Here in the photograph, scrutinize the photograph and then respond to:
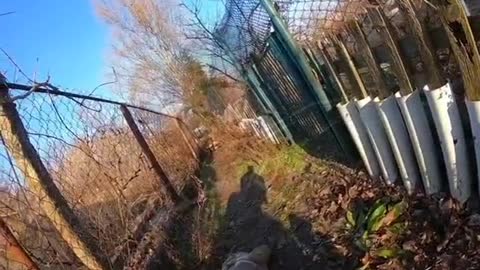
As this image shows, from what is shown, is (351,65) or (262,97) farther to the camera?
(262,97)

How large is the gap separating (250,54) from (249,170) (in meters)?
1.47

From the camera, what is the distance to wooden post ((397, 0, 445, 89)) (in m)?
3.08

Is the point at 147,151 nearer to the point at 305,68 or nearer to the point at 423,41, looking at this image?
the point at 305,68

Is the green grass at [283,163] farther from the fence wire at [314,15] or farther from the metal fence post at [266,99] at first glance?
the fence wire at [314,15]

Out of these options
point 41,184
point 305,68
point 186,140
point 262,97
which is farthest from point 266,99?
point 41,184

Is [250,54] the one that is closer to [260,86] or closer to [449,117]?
[260,86]

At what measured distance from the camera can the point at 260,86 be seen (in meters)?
6.15

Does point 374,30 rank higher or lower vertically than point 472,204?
higher

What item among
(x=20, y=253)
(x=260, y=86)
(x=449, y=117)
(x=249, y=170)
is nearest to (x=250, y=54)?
(x=260, y=86)

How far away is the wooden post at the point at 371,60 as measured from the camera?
12.0ft

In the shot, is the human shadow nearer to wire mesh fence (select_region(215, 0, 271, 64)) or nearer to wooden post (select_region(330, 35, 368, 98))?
wooden post (select_region(330, 35, 368, 98))

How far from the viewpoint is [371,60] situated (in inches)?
146

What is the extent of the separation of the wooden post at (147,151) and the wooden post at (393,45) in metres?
3.00

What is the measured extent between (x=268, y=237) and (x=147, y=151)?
1.87 m
